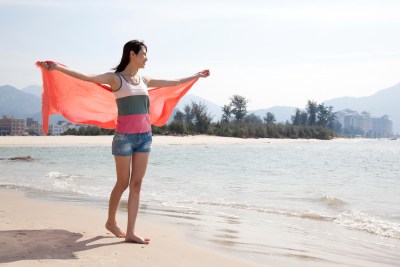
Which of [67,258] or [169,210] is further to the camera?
[169,210]

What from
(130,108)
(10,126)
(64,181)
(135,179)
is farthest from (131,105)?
(10,126)

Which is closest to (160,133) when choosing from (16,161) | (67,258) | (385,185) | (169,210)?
(16,161)

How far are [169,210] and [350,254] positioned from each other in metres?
3.16

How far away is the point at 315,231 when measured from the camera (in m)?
6.08

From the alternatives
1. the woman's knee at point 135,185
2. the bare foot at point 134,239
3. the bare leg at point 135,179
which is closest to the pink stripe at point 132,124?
the bare leg at point 135,179

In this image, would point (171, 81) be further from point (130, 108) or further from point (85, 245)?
point (85, 245)

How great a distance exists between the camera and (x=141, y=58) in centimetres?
468

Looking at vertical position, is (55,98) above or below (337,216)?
above

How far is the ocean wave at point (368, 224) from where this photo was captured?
20.7ft

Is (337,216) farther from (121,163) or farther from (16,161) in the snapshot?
(16,161)

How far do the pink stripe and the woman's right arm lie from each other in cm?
32

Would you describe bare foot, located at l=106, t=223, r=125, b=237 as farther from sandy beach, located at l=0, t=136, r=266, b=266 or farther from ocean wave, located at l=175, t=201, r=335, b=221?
ocean wave, located at l=175, t=201, r=335, b=221

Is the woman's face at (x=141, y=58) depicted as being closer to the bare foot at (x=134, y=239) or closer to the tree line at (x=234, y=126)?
the bare foot at (x=134, y=239)

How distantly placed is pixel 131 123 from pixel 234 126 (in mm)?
63553
